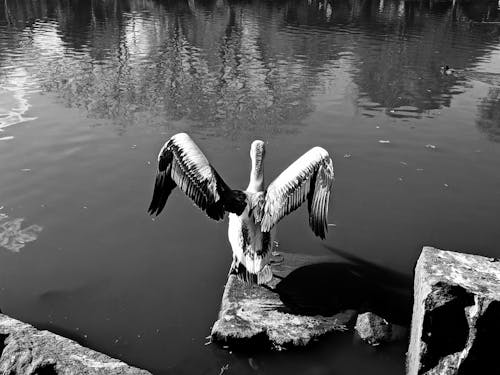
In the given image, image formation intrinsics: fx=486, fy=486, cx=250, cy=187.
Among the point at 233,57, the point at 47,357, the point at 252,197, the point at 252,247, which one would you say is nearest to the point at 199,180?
the point at 252,197

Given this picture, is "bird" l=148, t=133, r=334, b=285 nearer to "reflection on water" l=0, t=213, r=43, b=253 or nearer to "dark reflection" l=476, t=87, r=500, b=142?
"reflection on water" l=0, t=213, r=43, b=253

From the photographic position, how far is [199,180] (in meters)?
5.84

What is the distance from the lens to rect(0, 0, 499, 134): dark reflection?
13.5 meters

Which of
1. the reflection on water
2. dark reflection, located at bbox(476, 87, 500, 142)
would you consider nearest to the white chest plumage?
the reflection on water

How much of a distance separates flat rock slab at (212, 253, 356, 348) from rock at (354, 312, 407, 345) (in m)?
0.21

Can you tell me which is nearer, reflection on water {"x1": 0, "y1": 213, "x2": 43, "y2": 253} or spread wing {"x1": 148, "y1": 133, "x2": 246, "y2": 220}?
spread wing {"x1": 148, "y1": 133, "x2": 246, "y2": 220}

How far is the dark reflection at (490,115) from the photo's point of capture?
11.9 m

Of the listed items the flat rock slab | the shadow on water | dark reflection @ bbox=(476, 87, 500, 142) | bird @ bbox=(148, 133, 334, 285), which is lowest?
the shadow on water

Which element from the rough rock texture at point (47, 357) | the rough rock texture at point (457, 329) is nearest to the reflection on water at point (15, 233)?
the rough rock texture at point (47, 357)

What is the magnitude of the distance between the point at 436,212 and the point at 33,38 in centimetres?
2184

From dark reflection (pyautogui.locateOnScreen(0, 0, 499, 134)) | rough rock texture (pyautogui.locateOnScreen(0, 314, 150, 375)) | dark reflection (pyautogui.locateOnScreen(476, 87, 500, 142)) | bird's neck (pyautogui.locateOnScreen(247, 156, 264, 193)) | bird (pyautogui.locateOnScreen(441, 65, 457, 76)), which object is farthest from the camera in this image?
bird (pyautogui.locateOnScreen(441, 65, 457, 76))

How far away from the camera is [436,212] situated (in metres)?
8.23

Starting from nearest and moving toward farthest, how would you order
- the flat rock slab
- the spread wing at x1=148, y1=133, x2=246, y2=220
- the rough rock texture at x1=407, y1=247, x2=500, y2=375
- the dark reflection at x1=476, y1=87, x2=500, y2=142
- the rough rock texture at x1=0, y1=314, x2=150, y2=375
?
1. the rough rock texture at x1=0, y1=314, x2=150, y2=375
2. the rough rock texture at x1=407, y1=247, x2=500, y2=375
3. the flat rock slab
4. the spread wing at x1=148, y1=133, x2=246, y2=220
5. the dark reflection at x1=476, y1=87, x2=500, y2=142

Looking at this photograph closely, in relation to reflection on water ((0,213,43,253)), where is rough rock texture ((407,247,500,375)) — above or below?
above
